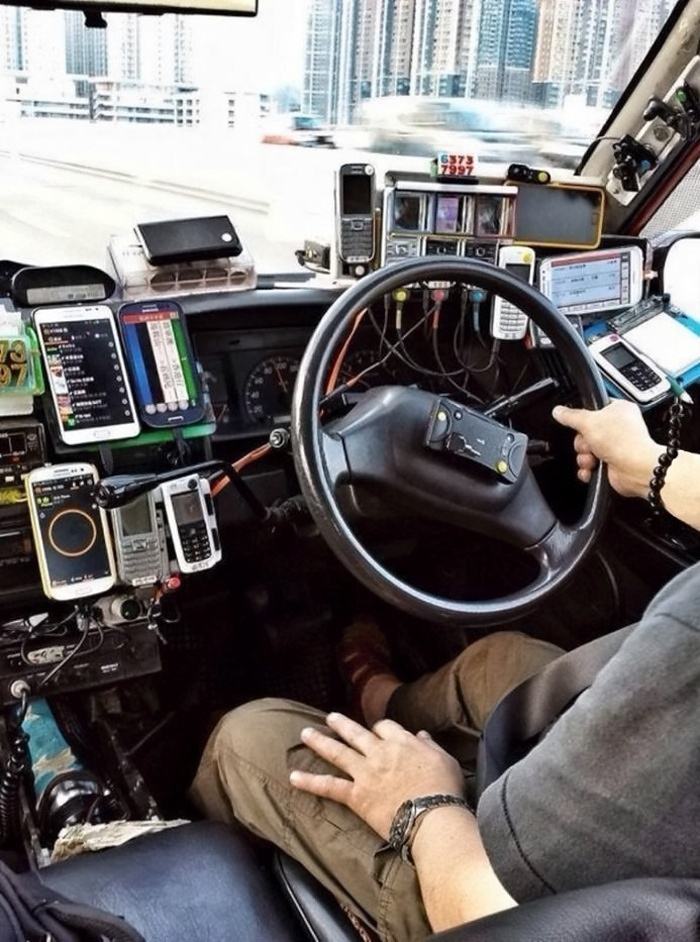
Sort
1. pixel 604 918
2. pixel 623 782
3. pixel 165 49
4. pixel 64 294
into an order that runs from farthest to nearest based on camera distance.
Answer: pixel 165 49 < pixel 64 294 < pixel 623 782 < pixel 604 918

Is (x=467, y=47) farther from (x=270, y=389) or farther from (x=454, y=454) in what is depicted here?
(x=454, y=454)

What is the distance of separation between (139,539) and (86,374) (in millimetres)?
272

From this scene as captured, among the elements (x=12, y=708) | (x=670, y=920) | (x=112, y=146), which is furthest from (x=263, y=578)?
(x=670, y=920)

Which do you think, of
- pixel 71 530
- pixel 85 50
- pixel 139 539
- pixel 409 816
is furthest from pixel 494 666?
pixel 85 50

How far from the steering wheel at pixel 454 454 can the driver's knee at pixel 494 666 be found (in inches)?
6.0

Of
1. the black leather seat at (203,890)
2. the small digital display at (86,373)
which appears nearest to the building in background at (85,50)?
the small digital display at (86,373)

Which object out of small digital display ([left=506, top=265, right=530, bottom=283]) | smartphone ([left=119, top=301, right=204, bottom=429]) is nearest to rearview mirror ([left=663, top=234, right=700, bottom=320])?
small digital display ([left=506, top=265, right=530, bottom=283])

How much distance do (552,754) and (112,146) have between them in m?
1.68

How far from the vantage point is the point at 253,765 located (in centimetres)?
135

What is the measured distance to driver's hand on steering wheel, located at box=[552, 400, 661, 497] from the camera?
4.69 ft

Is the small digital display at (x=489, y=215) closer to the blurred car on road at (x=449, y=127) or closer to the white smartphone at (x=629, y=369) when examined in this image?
the blurred car on road at (x=449, y=127)

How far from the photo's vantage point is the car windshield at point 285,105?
1.95 meters

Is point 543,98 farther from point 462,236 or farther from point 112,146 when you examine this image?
point 112,146

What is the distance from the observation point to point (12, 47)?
1.83m
